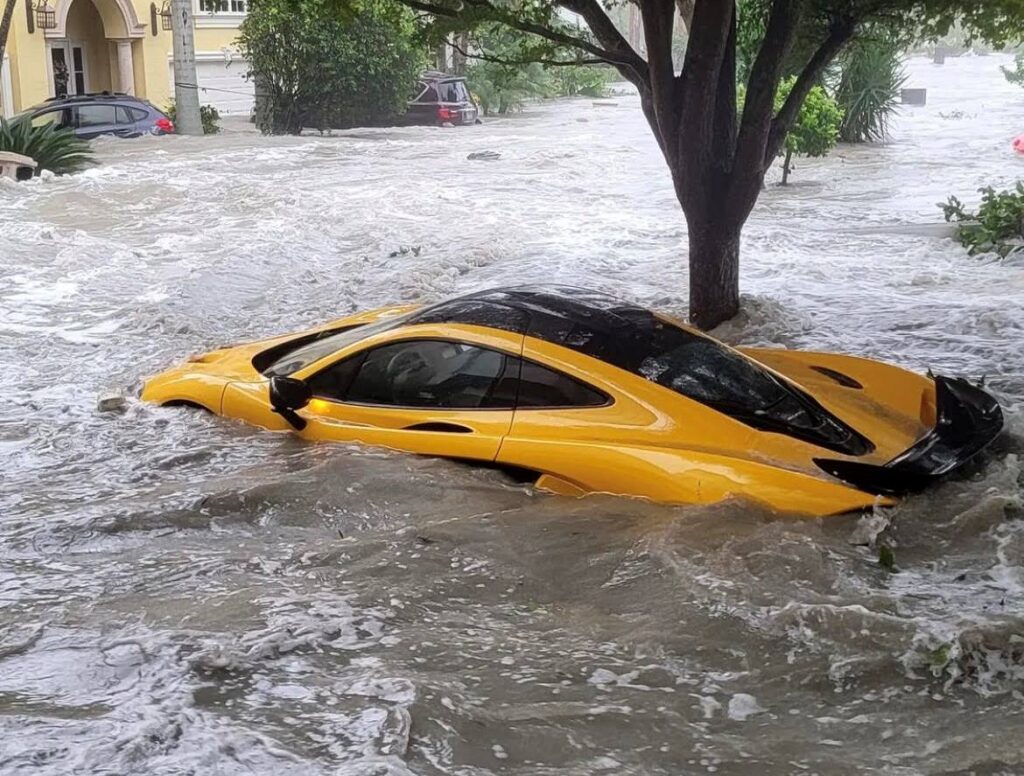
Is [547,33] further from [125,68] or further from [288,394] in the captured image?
[125,68]

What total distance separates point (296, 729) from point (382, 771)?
0.37 meters

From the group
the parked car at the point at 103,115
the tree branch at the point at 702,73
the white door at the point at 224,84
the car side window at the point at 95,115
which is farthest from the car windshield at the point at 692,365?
the white door at the point at 224,84

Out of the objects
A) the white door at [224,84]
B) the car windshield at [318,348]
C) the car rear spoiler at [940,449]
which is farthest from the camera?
the white door at [224,84]

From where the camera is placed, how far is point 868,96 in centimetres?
2514

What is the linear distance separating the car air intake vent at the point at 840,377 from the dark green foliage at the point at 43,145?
16178mm

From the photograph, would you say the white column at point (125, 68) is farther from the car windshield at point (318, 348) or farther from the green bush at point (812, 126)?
the car windshield at point (318, 348)

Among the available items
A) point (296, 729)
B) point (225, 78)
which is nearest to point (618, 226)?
point (296, 729)

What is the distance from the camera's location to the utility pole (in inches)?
1021

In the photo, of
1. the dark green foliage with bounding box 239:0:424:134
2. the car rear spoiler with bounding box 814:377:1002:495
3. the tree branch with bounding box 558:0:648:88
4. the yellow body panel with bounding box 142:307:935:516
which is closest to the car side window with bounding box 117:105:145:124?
the dark green foliage with bounding box 239:0:424:134

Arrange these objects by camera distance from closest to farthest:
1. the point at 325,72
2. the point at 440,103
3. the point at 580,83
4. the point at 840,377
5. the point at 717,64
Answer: the point at 840,377, the point at 717,64, the point at 325,72, the point at 440,103, the point at 580,83

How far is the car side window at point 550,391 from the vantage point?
5414 mm

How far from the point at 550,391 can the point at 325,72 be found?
2363 cm

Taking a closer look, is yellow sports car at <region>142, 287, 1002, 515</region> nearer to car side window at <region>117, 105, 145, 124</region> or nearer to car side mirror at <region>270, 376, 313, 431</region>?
car side mirror at <region>270, 376, 313, 431</region>

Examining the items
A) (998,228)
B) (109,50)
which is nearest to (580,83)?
(109,50)
